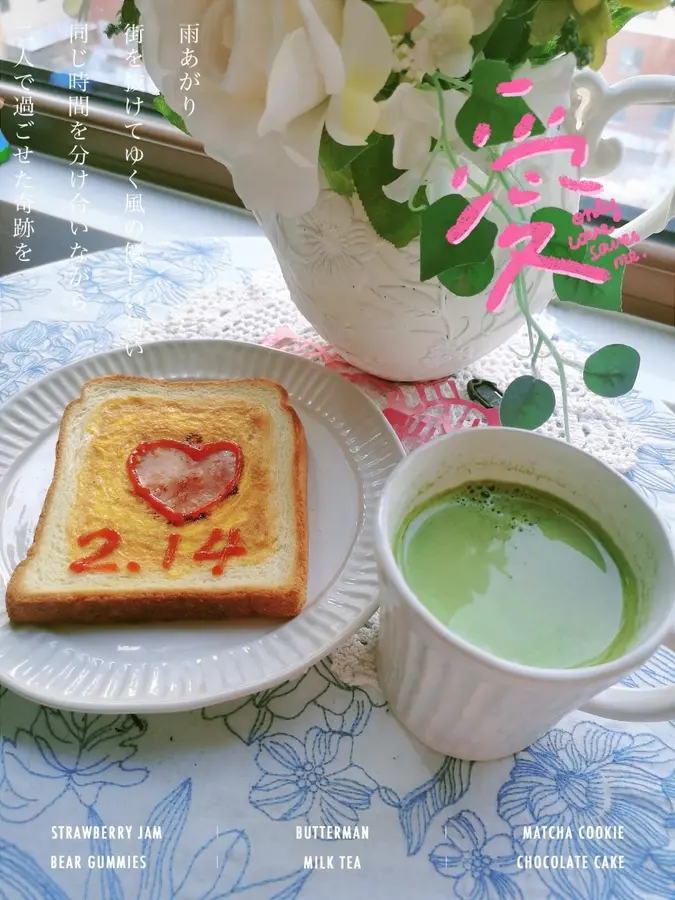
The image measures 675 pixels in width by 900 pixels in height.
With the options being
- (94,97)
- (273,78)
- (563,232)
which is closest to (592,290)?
(563,232)

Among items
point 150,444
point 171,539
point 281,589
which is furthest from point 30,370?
point 281,589

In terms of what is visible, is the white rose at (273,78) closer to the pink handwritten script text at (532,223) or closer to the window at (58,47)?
the pink handwritten script text at (532,223)

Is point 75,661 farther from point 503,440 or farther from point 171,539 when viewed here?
point 503,440

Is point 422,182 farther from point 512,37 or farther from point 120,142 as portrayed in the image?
point 120,142

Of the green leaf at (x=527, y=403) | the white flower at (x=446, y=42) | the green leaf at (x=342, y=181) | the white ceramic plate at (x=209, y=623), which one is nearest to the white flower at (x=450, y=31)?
the white flower at (x=446, y=42)

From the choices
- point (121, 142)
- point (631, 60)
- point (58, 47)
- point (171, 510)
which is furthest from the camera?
point (58, 47)

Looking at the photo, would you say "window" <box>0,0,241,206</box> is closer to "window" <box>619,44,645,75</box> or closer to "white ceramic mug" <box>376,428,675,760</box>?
"window" <box>619,44,645,75</box>

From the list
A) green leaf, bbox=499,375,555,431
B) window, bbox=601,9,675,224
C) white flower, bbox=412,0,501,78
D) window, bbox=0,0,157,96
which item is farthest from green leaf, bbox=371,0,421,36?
window, bbox=0,0,157,96
